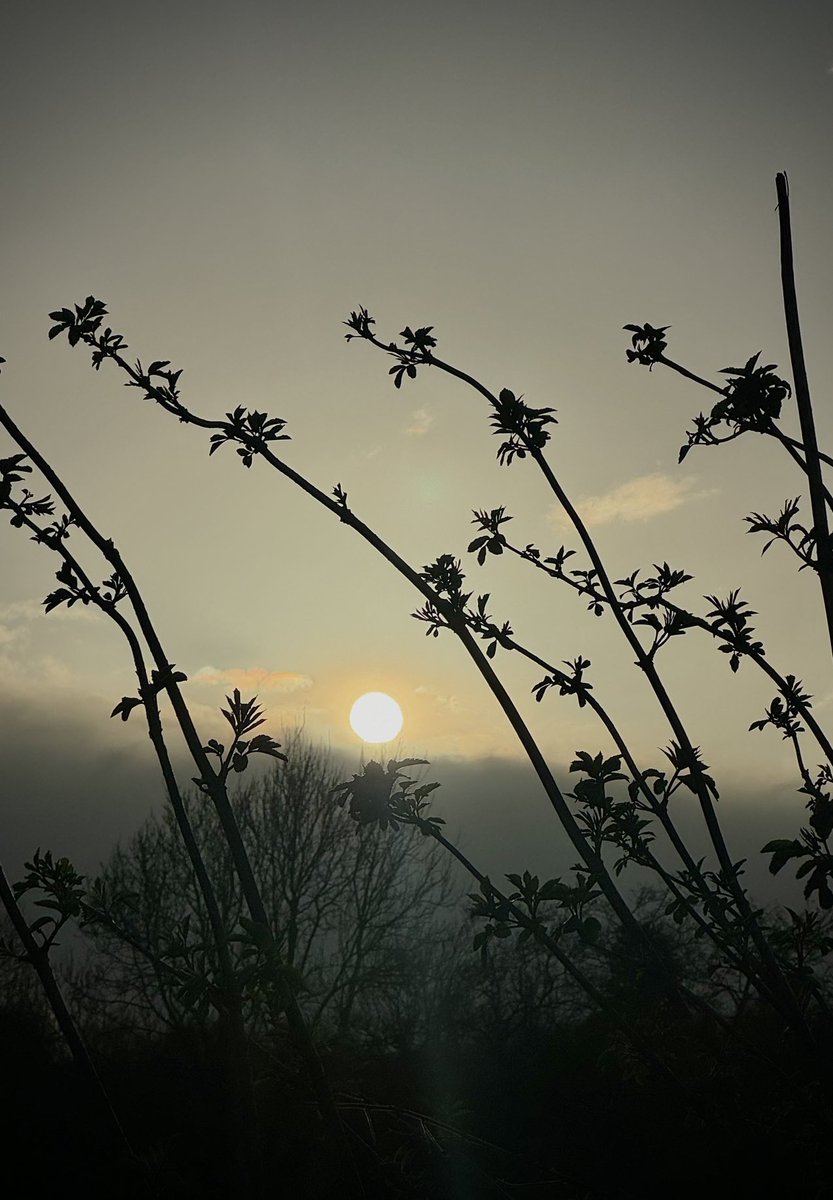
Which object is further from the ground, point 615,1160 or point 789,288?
point 789,288

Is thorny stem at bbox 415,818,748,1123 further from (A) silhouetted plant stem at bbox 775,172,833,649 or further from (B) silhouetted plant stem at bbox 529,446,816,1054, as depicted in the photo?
(A) silhouetted plant stem at bbox 775,172,833,649

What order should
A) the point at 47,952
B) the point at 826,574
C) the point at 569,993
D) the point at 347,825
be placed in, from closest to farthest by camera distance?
the point at 826,574
the point at 47,952
the point at 569,993
the point at 347,825

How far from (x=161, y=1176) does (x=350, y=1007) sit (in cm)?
3046

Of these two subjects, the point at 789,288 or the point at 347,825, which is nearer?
the point at 789,288

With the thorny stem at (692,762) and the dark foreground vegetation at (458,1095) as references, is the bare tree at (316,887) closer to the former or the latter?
the dark foreground vegetation at (458,1095)

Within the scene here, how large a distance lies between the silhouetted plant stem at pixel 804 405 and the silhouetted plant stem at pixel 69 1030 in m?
1.83

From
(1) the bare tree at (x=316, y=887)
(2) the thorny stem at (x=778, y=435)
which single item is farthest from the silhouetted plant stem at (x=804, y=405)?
(1) the bare tree at (x=316, y=887)

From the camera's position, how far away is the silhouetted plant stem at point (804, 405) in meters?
1.56

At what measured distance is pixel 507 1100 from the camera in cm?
1980

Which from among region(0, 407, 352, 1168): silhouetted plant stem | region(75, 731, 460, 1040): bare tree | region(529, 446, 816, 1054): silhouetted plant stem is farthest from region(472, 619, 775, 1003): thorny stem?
region(75, 731, 460, 1040): bare tree

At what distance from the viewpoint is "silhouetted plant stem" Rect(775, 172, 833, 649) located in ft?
5.11

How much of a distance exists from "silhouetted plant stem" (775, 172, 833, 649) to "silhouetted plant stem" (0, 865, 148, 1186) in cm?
183

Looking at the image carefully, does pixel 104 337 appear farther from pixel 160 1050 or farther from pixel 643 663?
pixel 160 1050

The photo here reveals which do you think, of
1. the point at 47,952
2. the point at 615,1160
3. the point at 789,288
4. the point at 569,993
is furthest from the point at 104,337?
the point at 569,993
